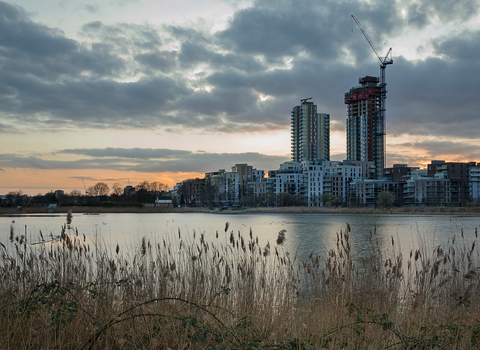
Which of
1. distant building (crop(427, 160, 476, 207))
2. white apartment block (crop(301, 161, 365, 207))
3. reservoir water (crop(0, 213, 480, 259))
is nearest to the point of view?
reservoir water (crop(0, 213, 480, 259))

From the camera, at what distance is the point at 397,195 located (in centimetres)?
15025

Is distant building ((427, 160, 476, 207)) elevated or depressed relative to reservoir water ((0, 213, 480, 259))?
elevated

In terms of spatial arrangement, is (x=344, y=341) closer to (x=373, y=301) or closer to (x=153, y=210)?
(x=373, y=301)

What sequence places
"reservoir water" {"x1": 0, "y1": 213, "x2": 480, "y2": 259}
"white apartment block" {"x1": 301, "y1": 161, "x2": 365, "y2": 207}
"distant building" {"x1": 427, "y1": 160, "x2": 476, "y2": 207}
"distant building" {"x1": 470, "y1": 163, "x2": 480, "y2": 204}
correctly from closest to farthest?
"reservoir water" {"x1": 0, "y1": 213, "x2": 480, "y2": 259}, "distant building" {"x1": 427, "y1": 160, "x2": 476, "y2": 207}, "distant building" {"x1": 470, "y1": 163, "x2": 480, "y2": 204}, "white apartment block" {"x1": 301, "y1": 161, "x2": 365, "y2": 207}

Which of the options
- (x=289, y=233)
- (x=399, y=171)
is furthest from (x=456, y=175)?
(x=289, y=233)

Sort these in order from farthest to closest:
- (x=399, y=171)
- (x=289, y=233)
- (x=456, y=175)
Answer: (x=399, y=171) → (x=456, y=175) → (x=289, y=233)

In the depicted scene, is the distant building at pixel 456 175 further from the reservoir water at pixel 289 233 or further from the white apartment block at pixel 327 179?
the reservoir water at pixel 289 233

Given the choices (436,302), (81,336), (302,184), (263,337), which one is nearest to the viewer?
(263,337)

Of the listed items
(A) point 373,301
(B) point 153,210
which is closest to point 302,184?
(B) point 153,210

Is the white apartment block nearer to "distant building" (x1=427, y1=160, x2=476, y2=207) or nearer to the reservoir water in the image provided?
"distant building" (x1=427, y1=160, x2=476, y2=207)

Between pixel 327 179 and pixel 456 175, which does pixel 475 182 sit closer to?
pixel 456 175

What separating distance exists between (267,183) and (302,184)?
15897 mm

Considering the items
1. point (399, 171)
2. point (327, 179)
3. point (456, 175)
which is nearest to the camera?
point (456, 175)

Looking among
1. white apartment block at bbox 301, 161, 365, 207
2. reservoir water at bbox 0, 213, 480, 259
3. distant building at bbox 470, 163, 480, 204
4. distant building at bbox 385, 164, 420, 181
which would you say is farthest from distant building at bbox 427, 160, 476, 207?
reservoir water at bbox 0, 213, 480, 259
